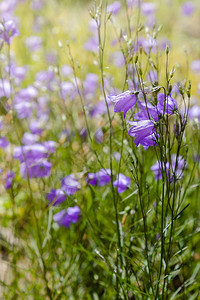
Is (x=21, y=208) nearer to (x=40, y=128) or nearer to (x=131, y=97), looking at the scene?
(x=40, y=128)

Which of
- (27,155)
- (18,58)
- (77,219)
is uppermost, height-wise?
(18,58)

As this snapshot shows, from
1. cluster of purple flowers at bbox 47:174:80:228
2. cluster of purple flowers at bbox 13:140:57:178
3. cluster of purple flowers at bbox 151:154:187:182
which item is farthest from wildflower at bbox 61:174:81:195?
cluster of purple flowers at bbox 151:154:187:182

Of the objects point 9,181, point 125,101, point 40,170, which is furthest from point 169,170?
point 9,181

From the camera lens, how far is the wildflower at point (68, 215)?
5.14 ft

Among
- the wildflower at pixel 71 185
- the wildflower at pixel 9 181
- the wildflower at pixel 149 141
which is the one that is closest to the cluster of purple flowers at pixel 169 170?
the wildflower at pixel 149 141

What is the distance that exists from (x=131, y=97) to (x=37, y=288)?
3.84 feet

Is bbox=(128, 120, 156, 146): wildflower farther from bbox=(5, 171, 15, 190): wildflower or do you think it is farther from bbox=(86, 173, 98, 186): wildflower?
bbox=(5, 171, 15, 190): wildflower

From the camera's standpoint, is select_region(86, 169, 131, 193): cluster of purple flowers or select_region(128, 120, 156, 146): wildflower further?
select_region(86, 169, 131, 193): cluster of purple flowers

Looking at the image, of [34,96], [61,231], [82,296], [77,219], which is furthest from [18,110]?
[82,296]

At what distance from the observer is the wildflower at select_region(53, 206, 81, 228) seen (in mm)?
1567

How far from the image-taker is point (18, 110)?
2.56 m

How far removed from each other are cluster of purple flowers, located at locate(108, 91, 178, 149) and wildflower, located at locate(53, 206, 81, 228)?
2.34 feet

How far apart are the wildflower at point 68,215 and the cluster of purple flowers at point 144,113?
713mm

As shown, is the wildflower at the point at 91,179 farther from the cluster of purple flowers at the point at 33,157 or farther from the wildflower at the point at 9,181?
the wildflower at the point at 9,181
